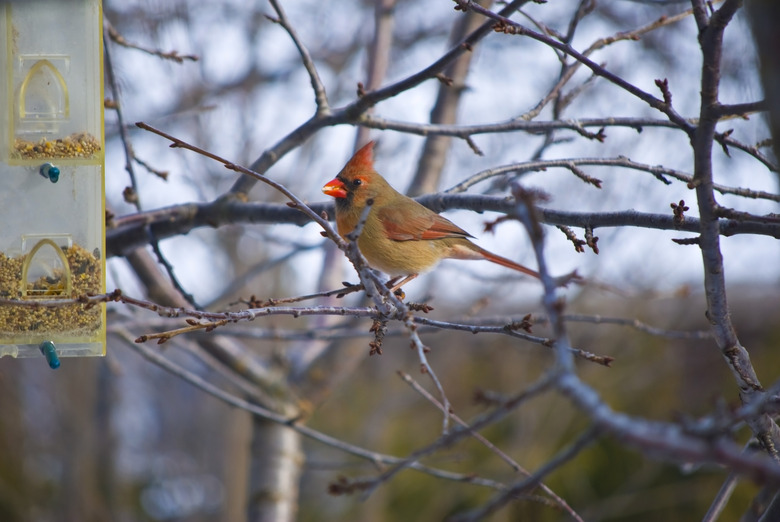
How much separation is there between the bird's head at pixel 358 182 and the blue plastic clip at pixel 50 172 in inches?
44.4

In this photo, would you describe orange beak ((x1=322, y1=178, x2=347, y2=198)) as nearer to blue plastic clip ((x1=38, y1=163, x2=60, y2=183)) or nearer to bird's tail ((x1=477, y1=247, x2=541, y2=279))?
bird's tail ((x1=477, y1=247, x2=541, y2=279))

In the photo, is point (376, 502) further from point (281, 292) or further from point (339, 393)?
point (281, 292)

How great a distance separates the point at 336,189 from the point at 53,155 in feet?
3.63

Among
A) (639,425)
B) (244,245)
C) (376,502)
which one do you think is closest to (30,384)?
(244,245)

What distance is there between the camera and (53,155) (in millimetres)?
2219

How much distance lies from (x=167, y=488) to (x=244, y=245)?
3.88 meters

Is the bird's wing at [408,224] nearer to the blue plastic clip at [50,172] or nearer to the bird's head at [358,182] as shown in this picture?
the bird's head at [358,182]

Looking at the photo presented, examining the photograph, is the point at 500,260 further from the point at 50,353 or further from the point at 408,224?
the point at 50,353

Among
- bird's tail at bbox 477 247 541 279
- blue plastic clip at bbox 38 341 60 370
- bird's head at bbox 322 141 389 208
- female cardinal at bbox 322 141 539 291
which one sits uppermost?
bird's head at bbox 322 141 389 208

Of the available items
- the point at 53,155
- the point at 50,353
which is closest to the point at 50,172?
the point at 53,155

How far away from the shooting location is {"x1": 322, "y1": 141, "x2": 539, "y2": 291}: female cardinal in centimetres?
289

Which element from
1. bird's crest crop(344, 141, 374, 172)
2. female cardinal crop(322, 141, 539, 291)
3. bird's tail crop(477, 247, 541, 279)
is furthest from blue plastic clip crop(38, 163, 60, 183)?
bird's tail crop(477, 247, 541, 279)

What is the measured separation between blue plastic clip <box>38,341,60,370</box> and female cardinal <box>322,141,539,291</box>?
3.80 feet

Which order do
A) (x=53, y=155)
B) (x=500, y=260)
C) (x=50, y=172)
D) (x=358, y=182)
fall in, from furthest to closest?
(x=358, y=182), (x=500, y=260), (x=53, y=155), (x=50, y=172)
